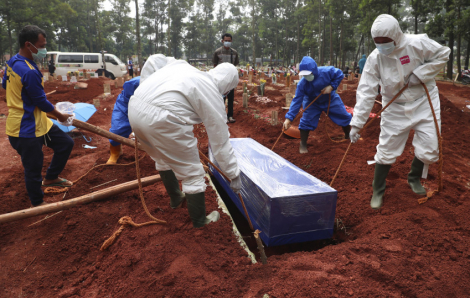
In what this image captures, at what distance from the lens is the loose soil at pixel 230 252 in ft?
6.35

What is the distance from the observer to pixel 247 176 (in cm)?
295

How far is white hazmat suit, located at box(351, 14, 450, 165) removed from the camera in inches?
107

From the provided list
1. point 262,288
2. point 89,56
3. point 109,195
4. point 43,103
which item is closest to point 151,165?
point 109,195

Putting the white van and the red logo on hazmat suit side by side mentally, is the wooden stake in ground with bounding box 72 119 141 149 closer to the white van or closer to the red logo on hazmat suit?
the red logo on hazmat suit

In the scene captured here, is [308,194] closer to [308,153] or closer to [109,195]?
[109,195]

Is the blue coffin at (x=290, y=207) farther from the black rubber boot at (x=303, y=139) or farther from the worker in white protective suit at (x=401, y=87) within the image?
the black rubber boot at (x=303, y=139)

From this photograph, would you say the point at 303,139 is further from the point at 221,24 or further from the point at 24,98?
the point at 221,24

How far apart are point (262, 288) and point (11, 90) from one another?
2.81 m

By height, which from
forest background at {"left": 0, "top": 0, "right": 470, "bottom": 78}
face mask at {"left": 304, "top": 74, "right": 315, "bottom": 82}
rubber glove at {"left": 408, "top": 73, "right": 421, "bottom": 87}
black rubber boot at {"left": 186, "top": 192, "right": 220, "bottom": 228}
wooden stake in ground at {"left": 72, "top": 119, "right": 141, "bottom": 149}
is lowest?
black rubber boot at {"left": 186, "top": 192, "right": 220, "bottom": 228}

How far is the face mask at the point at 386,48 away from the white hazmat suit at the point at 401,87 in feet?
0.16

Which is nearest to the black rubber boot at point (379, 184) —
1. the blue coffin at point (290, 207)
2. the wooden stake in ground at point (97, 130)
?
the blue coffin at point (290, 207)

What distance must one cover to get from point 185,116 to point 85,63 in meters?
23.9

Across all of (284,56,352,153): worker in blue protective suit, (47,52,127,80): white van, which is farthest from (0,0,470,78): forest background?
(284,56,352,153): worker in blue protective suit

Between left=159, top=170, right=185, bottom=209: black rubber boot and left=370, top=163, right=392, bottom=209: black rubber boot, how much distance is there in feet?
6.48
